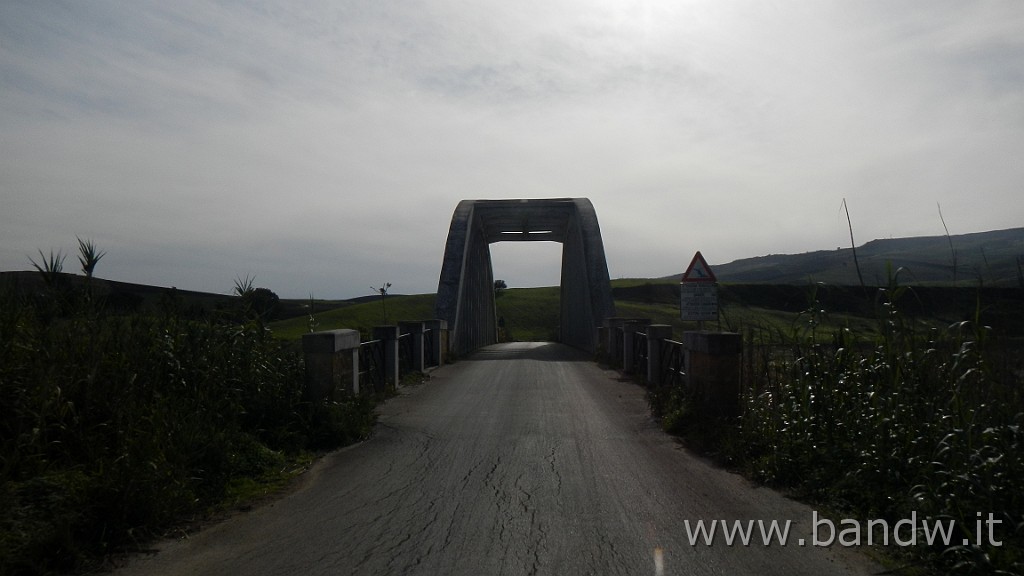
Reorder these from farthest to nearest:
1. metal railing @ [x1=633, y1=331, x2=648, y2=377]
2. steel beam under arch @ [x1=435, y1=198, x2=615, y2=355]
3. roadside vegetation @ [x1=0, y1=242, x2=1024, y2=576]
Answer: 1. steel beam under arch @ [x1=435, y1=198, x2=615, y2=355]
2. metal railing @ [x1=633, y1=331, x2=648, y2=377]
3. roadside vegetation @ [x1=0, y1=242, x2=1024, y2=576]

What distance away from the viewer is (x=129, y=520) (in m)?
4.70

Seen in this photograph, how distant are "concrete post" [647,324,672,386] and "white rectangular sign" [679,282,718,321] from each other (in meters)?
1.78

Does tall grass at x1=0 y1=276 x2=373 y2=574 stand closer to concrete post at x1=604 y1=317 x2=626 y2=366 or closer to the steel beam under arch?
concrete post at x1=604 y1=317 x2=626 y2=366

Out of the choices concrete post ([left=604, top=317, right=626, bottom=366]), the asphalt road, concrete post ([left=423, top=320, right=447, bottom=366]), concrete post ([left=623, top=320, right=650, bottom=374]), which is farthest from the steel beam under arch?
the asphalt road

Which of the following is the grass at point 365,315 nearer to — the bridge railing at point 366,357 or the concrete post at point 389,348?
the bridge railing at point 366,357

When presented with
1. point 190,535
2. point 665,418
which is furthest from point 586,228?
point 190,535

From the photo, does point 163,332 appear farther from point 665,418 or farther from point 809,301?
point 809,301

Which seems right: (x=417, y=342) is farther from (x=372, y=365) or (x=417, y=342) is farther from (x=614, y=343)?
(x=614, y=343)

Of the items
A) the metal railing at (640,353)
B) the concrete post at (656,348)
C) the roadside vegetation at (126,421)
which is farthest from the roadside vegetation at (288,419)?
the metal railing at (640,353)

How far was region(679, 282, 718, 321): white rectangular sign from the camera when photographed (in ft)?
36.4

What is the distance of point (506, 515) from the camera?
→ 17.1 ft

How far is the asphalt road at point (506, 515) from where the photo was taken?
427 centimetres

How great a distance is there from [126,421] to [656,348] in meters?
9.27

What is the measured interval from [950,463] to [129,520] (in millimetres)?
5280
